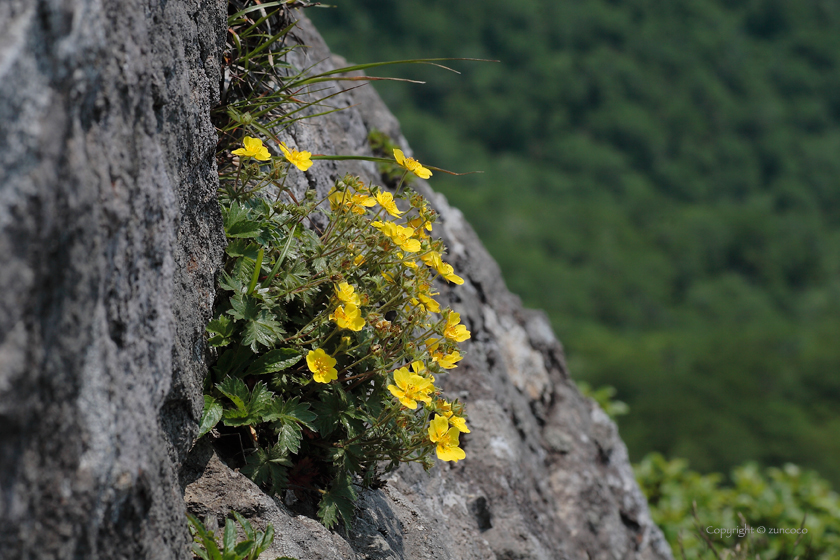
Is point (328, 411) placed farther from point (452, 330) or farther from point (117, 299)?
point (117, 299)

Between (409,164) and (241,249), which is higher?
(409,164)

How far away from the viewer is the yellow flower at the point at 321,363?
222 centimetres

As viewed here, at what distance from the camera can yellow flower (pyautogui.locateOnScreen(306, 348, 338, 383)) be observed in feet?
7.30

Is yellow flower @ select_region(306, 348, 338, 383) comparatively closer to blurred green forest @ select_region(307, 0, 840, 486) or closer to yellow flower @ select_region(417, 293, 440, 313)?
yellow flower @ select_region(417, 293, 440, 313)

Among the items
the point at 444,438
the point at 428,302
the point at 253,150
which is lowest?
the point at 444,438

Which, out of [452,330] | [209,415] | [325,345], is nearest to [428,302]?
[452,330]

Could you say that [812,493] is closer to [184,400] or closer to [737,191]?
[184,400]

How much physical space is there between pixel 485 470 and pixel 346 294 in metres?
1.73

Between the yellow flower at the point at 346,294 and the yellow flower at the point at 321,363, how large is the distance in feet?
0.61

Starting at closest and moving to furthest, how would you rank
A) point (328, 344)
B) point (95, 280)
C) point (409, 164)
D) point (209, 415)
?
point (95, 280) → point (209, 415) → point (328, 344) → point (409, 164)

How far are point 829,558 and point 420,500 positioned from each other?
4.96 metres

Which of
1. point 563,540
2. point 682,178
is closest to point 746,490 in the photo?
point 563,540

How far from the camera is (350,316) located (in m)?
2.22

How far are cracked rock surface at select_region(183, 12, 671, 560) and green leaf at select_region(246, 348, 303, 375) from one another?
324mm
